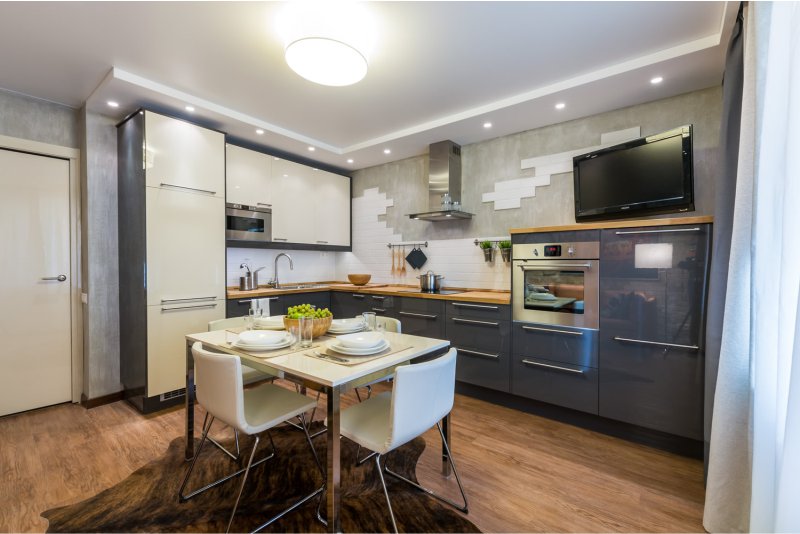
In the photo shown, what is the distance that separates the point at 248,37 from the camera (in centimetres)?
207

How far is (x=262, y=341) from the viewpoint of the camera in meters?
1.75

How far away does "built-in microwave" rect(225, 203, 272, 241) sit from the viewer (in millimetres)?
3422

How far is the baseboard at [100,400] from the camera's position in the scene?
2920 mm

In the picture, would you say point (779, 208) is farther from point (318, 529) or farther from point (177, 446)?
point (177, 446)

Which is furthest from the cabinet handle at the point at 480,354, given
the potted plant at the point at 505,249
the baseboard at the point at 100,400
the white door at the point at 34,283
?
the white door at the point at 34,283

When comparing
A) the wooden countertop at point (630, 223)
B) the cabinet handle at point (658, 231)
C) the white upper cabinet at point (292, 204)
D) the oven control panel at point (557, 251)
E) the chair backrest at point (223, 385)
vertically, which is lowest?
the chair backrest at point (223, 385)

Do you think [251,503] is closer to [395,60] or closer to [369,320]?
[369,320]

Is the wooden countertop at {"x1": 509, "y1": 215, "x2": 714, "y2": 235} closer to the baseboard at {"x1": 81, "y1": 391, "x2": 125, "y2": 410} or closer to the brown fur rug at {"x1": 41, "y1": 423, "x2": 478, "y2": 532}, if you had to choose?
the brown fur rug at {"x1": 41, "y1": 423, "x2": 478, "y2": 532}

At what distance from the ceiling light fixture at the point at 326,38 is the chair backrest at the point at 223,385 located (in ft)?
5.07

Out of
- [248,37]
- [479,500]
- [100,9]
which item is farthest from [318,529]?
[100,9]

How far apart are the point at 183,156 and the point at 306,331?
2.08 m

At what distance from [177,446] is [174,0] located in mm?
2527

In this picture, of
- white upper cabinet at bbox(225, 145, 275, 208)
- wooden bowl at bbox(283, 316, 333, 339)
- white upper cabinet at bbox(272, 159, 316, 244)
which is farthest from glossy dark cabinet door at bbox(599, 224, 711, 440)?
white upper cabinet at bbox(225, 145, 275, 208)

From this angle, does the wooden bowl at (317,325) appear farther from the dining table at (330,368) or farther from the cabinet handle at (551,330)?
the cabinet handle at (551,330)
